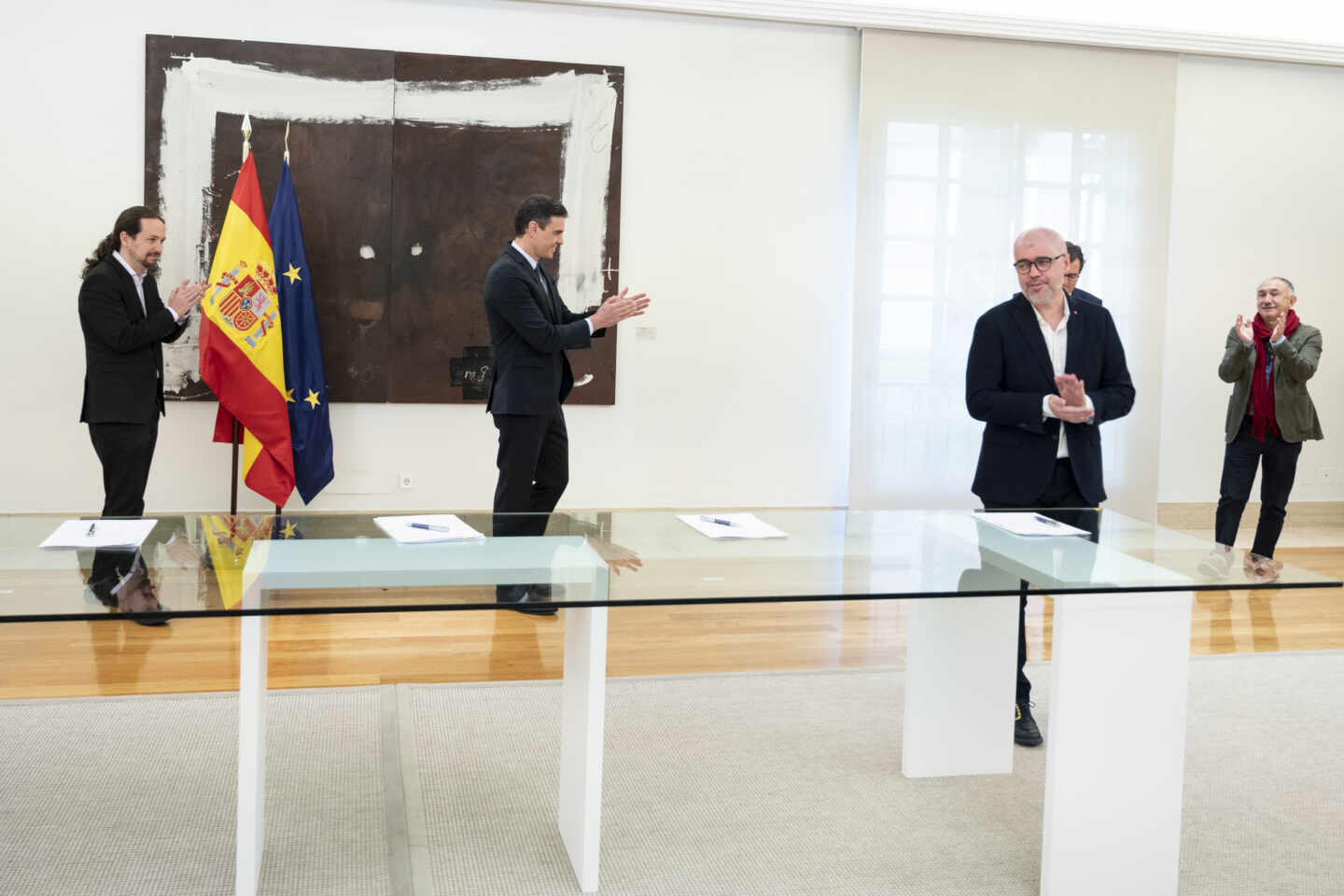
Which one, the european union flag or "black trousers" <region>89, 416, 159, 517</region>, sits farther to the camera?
the european union flag

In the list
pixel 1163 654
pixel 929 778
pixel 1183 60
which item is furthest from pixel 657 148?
pixel 1163 654

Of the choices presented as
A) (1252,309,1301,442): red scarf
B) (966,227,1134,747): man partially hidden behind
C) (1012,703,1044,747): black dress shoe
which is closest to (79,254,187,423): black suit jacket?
(966,227,1134,747): man partially hidden behind

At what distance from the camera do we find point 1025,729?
370 centimetres

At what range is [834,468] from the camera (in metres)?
7.54

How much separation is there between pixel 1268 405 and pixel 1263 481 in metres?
0.42

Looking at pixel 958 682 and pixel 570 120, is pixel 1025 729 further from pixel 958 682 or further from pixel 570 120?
pixel 570 120

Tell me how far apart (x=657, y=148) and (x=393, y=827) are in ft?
16.2

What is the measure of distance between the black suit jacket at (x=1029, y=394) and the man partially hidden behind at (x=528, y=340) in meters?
1.43

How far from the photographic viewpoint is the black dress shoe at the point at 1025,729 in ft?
12.0

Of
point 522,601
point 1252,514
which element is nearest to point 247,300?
point 522,601

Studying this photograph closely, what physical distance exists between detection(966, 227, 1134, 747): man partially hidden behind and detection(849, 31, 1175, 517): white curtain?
3.56 m

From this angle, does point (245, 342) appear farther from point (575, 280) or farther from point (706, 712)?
point (706, 712)

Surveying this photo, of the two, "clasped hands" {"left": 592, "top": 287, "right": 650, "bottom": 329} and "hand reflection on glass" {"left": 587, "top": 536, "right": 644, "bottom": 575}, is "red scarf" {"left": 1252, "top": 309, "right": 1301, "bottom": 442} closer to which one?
"clasped hands" {"left": 592, "top": 287, "right": 650, "bottom": 329}

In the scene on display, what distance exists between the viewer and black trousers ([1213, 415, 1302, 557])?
6160 millimetres
